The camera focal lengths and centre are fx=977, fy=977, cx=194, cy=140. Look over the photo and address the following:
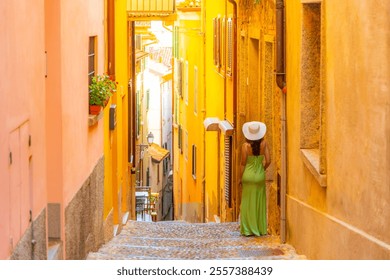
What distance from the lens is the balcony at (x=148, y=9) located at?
2305cm

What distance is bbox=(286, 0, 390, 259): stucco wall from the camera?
23.3 feet

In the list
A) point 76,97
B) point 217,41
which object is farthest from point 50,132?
point 217,41

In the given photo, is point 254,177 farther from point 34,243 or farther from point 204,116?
point 204,116

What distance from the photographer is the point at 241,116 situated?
16844 mm

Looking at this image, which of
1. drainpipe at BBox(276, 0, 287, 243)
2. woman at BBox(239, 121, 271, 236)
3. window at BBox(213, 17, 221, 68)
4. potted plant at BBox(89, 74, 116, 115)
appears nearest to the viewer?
potted plant at BBox(89, 74, 116, 115)

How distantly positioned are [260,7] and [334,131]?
235 inches

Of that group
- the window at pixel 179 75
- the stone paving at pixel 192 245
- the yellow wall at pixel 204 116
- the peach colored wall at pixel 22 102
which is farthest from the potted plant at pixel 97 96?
the window at pixel 179 75

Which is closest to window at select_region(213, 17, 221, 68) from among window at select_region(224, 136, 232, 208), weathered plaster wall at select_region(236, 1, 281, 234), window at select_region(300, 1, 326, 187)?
window at select_region(224, 136, 232, 208)

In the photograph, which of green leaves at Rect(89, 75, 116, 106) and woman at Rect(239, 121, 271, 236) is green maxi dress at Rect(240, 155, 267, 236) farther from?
green leaves at Rect(89, 75, 116, 106)

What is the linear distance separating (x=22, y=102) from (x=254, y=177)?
6.60m

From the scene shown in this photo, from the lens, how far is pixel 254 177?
43.2 feet

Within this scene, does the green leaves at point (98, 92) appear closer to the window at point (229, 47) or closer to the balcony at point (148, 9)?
the window at point (229, 47)
